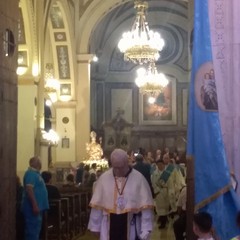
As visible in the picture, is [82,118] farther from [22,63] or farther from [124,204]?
[124,204]

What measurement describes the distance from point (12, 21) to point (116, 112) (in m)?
23.8

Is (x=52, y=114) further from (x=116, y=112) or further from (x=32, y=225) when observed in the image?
(x=32, y=225)

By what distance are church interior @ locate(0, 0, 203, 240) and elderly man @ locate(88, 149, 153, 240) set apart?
1.41 meters

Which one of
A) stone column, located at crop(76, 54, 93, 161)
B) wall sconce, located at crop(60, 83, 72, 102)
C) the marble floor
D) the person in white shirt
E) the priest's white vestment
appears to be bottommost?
the marble floor

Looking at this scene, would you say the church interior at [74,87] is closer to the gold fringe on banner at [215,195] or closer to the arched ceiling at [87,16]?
the arched ceiling at [87,16]

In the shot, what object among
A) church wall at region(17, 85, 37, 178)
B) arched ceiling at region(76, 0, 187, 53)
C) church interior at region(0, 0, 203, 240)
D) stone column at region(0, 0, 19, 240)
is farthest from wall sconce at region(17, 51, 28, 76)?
stone column at region(0, 0, 19, 240)

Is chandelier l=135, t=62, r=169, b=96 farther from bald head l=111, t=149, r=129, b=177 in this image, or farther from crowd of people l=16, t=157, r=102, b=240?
bald head l=111, t=149, r=129, b=177

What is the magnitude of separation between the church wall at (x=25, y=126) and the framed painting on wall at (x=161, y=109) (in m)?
15.7

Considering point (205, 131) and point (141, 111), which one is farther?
point (141, 111)

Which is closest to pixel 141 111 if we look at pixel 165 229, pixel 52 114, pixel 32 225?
pixel 52 114

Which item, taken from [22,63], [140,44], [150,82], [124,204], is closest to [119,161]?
[124,204]

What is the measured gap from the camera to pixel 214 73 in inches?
228

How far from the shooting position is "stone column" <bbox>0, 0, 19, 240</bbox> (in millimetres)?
7031

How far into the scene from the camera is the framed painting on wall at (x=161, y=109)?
31672 mm
